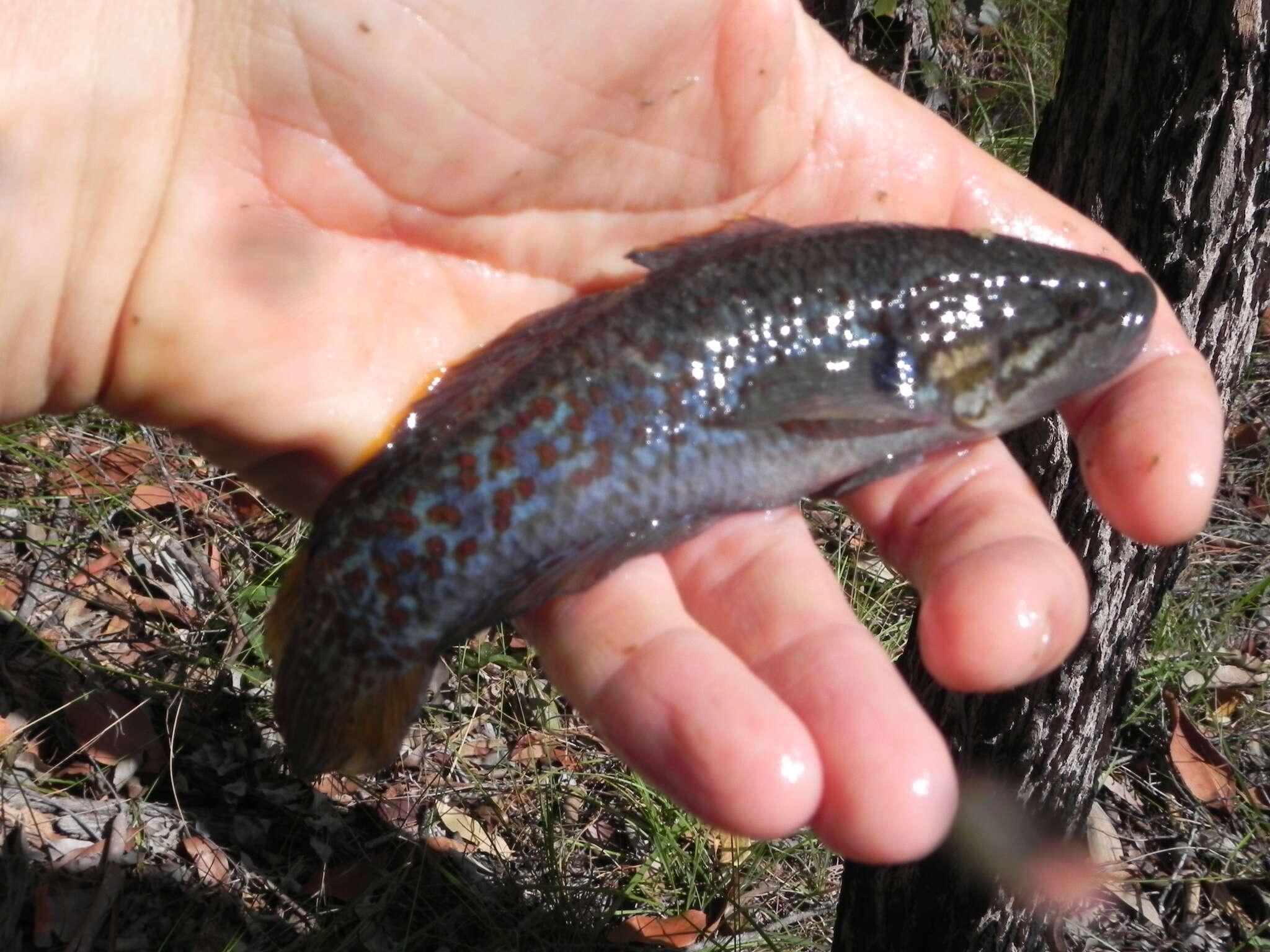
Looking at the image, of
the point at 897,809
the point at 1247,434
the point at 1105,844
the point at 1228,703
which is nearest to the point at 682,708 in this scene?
the point at 897,809

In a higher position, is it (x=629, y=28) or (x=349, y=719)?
(x=629, y=28)

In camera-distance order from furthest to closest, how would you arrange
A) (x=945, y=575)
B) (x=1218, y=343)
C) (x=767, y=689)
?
(x=1218, y=343), (x=945, y=575), (x=767, y=689)

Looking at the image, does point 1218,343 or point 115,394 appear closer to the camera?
point 115,394

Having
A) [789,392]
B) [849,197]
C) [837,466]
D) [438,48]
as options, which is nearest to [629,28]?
[438,48]

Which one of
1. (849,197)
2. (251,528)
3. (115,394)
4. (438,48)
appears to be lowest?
(251,528)

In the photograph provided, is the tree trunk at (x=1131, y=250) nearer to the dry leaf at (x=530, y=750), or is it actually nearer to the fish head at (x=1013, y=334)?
the fish head at (x=1013, y=334)

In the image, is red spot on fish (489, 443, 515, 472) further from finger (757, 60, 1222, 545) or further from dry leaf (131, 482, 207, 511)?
dry leaf (131, 482, 207, 511)

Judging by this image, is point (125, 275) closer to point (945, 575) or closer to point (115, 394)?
point (115, 394)

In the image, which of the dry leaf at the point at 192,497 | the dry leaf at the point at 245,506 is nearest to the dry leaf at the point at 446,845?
the dry leaf at the point at 245,506

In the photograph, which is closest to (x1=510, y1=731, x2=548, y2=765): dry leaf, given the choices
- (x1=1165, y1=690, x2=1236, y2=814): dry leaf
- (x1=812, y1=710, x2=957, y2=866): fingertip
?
(x1=812, y1=710, x2=957, y2=866): fingertip
